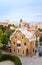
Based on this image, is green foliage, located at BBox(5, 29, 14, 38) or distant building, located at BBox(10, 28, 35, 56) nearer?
distant building, located at BBox(10, 28, 35, 56)

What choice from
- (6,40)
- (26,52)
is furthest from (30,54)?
(6,40)

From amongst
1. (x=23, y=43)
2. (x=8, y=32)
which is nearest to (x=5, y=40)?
(x=8, y=32)

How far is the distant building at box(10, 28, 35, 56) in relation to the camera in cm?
321

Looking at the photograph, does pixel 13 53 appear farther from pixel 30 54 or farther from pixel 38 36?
pixel 38 36

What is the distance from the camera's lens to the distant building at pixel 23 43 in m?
3.21

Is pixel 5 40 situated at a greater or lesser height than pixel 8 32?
lesser

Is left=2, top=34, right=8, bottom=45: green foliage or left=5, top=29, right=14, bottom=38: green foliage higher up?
left=5, top=29, right=14, bottom=38: green foliage

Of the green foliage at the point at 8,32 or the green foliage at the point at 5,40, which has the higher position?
the green foliage at the point at 8,32

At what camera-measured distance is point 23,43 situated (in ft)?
10.7

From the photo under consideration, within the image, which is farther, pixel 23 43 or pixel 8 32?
pixel 8 32

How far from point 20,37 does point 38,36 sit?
0.36 meters

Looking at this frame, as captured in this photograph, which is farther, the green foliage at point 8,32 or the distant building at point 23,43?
the green foliage at point 8,32

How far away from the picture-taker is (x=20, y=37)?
3.27 m

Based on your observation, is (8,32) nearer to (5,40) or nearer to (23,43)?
(5,40)
